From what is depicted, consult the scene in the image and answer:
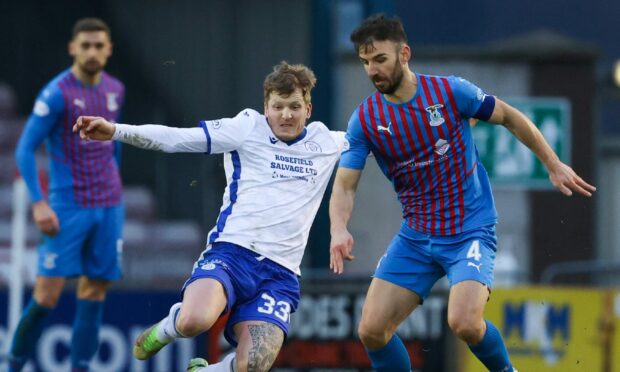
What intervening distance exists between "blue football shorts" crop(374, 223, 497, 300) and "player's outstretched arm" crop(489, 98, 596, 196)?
0.52 m

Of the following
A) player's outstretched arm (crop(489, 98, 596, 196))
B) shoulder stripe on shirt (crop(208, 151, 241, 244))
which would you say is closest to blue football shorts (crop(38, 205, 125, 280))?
shoulder stripe on shirt (crop(208, 151, 241, 244))

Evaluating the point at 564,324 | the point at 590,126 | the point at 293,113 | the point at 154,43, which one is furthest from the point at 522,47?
the point at 293,113

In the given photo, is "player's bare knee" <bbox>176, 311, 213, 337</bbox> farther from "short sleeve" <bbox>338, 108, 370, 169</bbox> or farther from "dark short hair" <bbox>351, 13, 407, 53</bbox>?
"dark short hair" <bbox>351, 13, 407, 53</bbox>

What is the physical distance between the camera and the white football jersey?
762 cm

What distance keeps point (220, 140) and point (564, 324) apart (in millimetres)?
4980

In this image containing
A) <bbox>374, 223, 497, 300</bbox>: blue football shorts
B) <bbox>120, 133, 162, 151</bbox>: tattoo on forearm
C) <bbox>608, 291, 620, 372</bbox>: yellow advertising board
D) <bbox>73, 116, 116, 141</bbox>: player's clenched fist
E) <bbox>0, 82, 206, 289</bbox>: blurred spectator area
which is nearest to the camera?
<bbox>73, 116, 116, 141</bbox>: player's clenched fist

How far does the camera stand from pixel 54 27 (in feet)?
52.4

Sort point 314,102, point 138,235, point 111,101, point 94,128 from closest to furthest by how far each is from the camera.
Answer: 1. point 94,128
2. point 111,101
3. point 314,102
4. point 138,235

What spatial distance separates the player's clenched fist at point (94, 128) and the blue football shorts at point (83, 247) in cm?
261

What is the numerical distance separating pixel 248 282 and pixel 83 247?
8.12ft

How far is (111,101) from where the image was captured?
980 cm

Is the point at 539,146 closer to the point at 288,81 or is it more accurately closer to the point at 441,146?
the point at 441,146

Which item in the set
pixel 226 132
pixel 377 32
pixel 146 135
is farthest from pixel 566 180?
pixel 146 135

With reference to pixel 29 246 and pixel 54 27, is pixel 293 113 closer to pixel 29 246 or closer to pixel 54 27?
pixel 29 246
